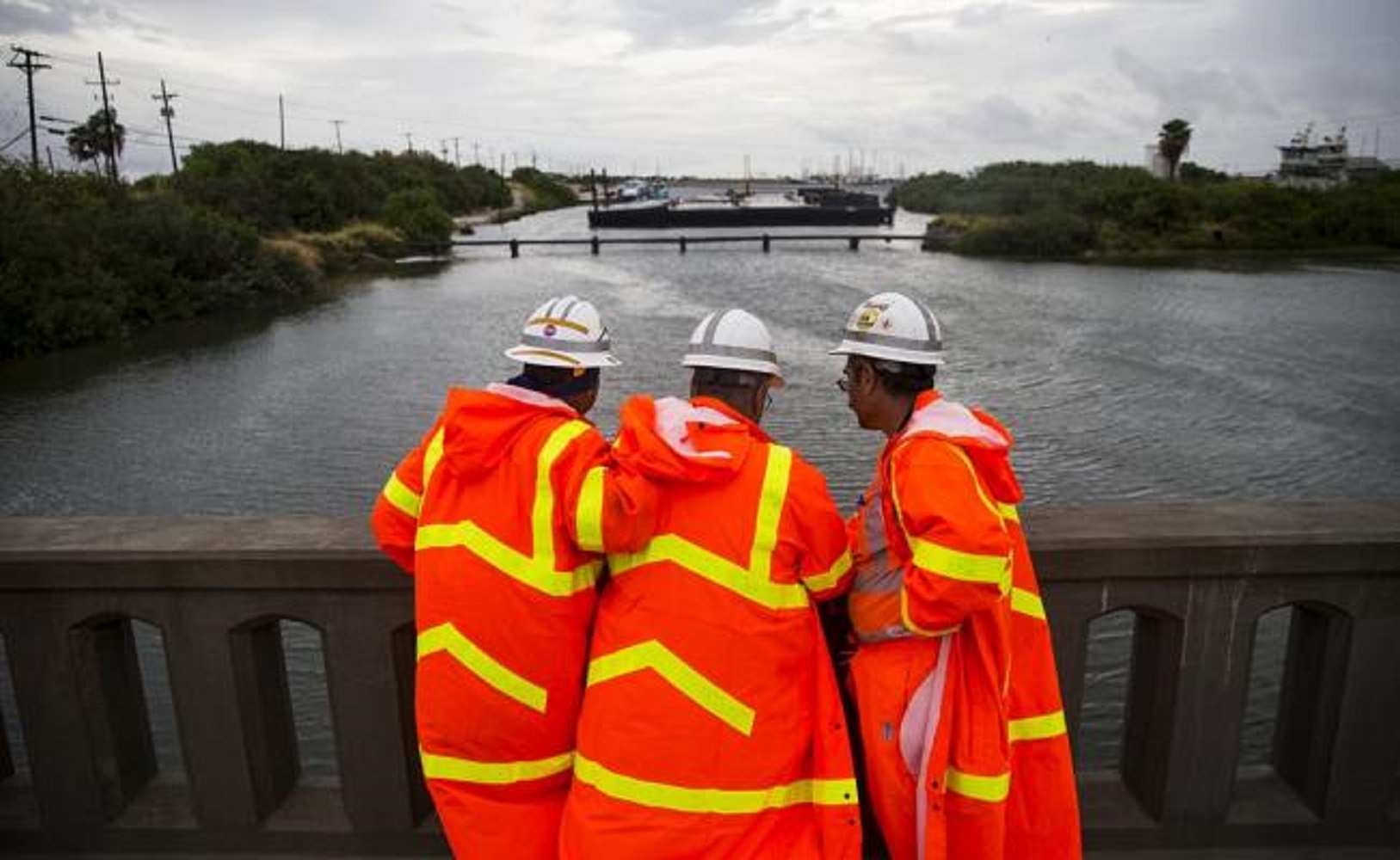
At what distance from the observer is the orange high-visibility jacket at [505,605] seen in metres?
1.77

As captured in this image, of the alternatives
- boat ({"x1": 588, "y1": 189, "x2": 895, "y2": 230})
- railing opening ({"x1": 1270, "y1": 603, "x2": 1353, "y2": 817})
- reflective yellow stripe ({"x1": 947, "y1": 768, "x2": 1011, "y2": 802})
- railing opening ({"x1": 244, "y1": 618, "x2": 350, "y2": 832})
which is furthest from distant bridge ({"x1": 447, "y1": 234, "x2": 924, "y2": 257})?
reflective yellow stripe ({"x1": 947, "y1": 768, "x2": 1011, "y2": 802})

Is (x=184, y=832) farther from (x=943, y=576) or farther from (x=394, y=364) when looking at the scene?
(x=394, y=364)

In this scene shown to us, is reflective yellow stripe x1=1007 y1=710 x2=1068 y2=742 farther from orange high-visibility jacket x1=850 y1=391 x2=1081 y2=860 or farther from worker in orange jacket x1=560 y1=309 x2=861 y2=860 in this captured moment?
worker in orange jacket x1=560 y1=309 x2=861 y2=860

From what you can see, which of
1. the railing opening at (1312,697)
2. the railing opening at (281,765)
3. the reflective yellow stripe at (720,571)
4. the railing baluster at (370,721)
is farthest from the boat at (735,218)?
the reflective yellow stripe at (720,571)

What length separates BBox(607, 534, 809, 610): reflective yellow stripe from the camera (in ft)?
5.69

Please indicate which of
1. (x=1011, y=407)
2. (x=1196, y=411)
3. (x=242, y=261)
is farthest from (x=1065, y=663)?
(x=242, y=261)

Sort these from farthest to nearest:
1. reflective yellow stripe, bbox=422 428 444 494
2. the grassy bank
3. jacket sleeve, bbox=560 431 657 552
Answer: the grassy bank → reflective yellow stripe, bbox=422 428 444 494 → jacket sleeve, bbox=560 431 657 552

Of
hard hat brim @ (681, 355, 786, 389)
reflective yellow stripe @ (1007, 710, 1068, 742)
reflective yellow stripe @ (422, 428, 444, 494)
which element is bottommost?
reflective yellow stripe @ (1007, 710, 1068, 742)

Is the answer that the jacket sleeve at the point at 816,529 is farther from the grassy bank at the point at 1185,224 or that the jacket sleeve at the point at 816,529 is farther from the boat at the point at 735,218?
the boat at the point at 735,218

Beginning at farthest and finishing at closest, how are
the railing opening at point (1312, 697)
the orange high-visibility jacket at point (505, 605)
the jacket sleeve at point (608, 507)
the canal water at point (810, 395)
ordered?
the canal water at point (810, 395) → the railing opening at point (1312, 697) → the orange high-visibility jacket at point (505, 605) → the jacket sleeve at point (608, 507)

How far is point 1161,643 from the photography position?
257 cm

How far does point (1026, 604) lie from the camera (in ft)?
6.39

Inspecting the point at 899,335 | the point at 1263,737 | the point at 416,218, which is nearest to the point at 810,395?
the point at 1263,737

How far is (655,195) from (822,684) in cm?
16440
